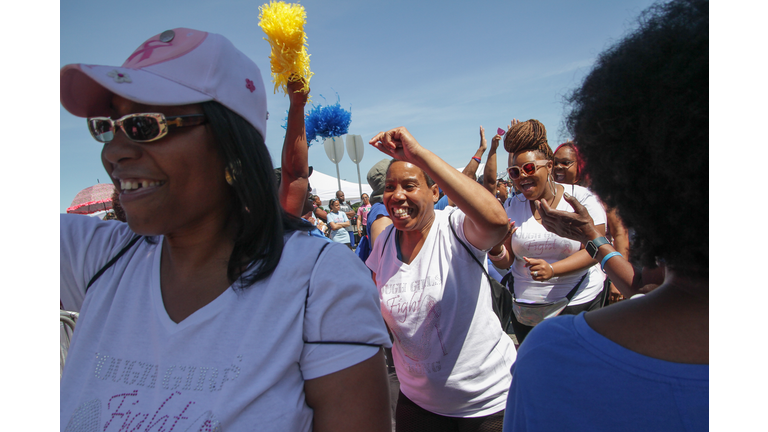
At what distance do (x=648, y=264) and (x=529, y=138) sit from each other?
8.74ft

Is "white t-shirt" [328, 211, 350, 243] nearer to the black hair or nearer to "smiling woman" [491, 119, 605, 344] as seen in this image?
"smiling woman" [491, 119, 605, 344]

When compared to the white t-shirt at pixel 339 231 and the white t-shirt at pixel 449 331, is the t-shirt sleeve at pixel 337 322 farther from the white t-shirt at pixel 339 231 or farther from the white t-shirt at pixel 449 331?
the white t-shirt at pixel 339 231

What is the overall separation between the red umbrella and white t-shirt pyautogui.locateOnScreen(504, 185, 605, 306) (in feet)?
56.9

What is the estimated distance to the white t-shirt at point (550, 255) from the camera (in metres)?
3.08

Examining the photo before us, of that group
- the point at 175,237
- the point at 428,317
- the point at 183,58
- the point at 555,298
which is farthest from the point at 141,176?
the point at 555,298

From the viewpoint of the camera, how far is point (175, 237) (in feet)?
4.12

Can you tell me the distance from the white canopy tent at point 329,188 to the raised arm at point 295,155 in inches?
663

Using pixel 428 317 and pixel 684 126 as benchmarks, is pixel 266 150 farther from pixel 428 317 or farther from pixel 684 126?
pixel 428 317

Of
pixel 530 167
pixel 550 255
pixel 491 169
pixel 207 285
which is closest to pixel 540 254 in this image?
pixel 550 255

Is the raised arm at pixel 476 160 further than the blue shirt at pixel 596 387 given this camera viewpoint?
Yes

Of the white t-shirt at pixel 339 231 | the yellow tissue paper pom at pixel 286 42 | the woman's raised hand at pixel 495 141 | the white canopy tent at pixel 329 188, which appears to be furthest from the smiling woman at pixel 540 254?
the white canopy tent at pixel 329 188

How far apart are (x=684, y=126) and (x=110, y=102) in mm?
1508

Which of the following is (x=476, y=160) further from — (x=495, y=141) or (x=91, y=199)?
(x=91, y=199)

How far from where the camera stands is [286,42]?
2.05 metres
